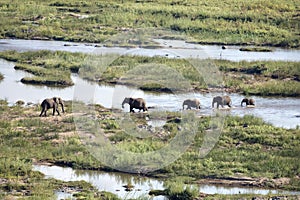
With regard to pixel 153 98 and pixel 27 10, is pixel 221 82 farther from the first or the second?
pixel 27 10

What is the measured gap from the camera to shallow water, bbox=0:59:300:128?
28625 mm

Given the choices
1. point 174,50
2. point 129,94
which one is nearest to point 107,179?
point 129,94

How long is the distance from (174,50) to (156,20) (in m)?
8.49

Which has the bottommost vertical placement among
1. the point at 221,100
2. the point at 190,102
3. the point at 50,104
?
the point at 50,104

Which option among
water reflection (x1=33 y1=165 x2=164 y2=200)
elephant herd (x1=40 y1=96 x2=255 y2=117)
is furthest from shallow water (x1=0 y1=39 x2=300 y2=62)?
water reflection (x1=33 y1=165 x2=164 y2=200)

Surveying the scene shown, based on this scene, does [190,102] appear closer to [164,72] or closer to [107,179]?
[164,72]

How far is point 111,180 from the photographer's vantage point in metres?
20.8

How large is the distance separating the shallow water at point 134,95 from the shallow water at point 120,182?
7.08 meters

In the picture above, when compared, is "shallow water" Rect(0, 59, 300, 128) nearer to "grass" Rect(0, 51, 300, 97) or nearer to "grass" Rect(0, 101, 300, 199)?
"grass" Rect(0, 51, 300, 97)

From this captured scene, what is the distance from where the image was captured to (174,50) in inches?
1693

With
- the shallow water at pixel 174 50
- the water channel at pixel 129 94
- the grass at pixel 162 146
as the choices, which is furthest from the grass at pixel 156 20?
the grass at pixel 162 146

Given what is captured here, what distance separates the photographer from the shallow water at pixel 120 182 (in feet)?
64.8

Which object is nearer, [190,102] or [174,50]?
[190,102]

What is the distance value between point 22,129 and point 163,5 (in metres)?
32.8
